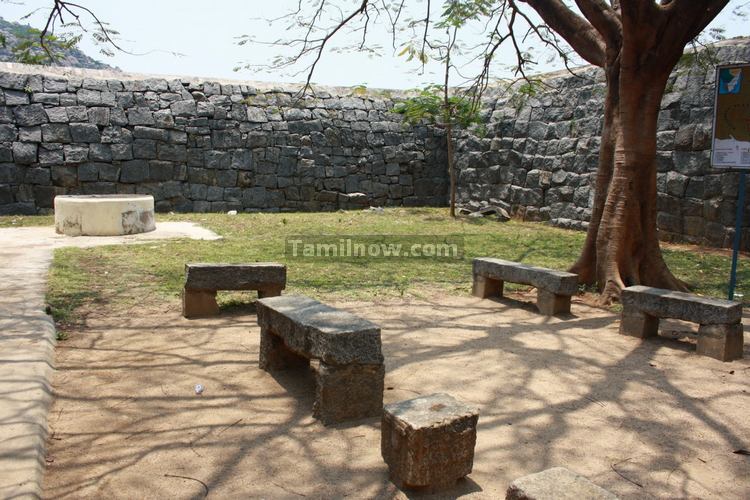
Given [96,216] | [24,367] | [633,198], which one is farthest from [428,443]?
[96,216]

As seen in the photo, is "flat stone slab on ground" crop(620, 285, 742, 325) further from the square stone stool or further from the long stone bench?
the square stone stool

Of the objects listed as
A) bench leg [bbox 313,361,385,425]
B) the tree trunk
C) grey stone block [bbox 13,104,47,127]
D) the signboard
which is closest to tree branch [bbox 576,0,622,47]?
the tree trunk

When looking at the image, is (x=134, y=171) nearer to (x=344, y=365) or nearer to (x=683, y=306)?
(x=344, y=365)

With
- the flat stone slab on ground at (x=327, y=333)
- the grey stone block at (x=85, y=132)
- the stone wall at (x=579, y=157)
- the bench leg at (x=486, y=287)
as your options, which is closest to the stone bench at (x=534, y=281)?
the bench leg at (x=486, y=287)

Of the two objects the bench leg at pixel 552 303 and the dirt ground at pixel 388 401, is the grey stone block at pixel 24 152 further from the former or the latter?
the bench leg at pixel 552 303

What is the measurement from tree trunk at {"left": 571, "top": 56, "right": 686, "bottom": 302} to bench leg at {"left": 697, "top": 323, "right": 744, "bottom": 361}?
1.63 meters

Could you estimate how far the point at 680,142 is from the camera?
32.1 ft

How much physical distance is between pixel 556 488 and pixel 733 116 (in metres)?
4.98

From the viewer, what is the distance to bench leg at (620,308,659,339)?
483cm

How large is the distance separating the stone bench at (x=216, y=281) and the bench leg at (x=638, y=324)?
2905 millimetres

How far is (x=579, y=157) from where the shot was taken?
11805mm

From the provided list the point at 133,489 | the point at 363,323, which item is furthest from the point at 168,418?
the point at 363,323

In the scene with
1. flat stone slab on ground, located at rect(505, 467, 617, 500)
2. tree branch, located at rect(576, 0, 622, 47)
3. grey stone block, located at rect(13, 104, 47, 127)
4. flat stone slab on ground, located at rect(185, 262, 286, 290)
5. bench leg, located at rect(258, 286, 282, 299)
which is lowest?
flat stone slab on ground, located at rect(505, 467, 617, 500)

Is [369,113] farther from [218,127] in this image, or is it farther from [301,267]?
[301,267]
